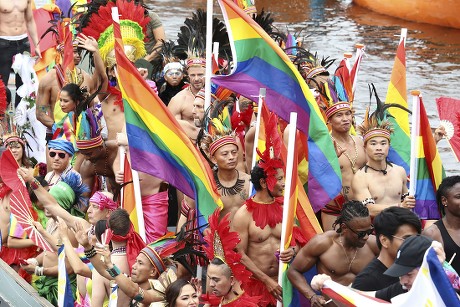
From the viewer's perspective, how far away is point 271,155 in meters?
7.62

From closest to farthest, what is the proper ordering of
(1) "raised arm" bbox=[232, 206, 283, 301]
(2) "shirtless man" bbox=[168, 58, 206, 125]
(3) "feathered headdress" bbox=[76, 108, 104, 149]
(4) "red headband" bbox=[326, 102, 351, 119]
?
(1) "raised arm" bbox=[232, 206, 283, 301]
(4) "red headband" bbox=[326, 102, 351, 119]
(3) "feathered headdress" bbox=[76, 108, 104, 149]
(2) "shirtless man" bbox=[168, 58, 206, 125]

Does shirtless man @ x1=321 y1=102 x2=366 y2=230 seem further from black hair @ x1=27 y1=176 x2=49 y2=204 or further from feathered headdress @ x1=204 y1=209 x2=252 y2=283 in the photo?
black hair @ x1=27 y1=176 x2=49 y2=204

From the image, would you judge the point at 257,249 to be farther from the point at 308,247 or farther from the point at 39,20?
the point at 39,20

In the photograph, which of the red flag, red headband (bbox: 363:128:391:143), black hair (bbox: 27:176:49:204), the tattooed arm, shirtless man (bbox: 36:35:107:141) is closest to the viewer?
the red flag

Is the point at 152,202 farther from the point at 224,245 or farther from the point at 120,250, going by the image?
the point at 224,245

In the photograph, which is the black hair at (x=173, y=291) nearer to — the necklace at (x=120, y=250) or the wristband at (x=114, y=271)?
the wristband at (x=114, y=271)

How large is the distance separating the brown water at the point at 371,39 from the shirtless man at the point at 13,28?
13.0 ft

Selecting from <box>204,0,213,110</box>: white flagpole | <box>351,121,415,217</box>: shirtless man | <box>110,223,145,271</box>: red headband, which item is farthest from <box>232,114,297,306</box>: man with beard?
<box>204,0,213,110</box>: white flagpole

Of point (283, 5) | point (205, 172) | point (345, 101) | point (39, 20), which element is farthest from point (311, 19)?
point (205, 172)

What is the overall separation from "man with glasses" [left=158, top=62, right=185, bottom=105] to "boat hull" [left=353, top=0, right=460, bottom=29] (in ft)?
36.9

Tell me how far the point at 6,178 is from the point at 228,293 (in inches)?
83.8

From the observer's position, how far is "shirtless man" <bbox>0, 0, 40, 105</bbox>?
41.9 feet

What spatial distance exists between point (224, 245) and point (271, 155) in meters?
0.97

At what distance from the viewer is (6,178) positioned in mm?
8047
